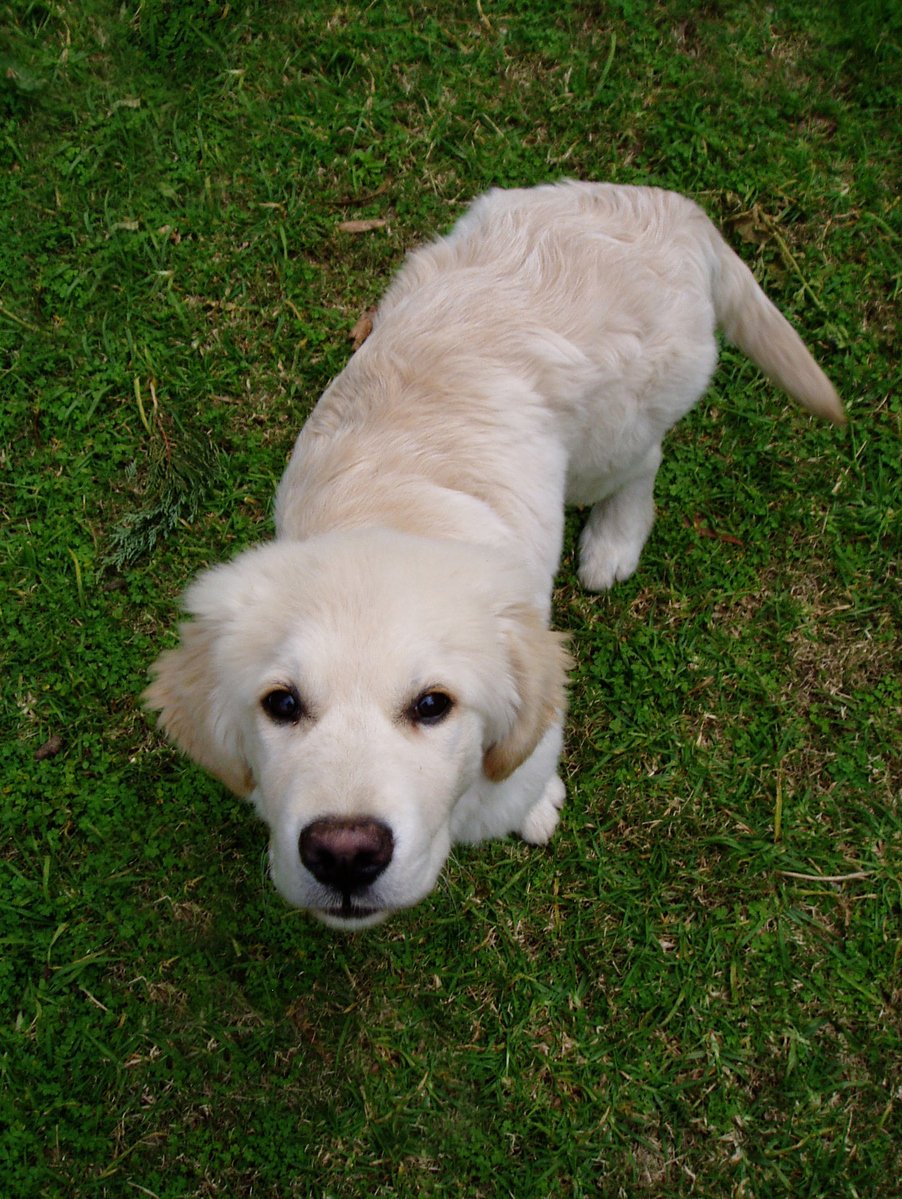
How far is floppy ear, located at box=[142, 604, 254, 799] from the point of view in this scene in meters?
2.12

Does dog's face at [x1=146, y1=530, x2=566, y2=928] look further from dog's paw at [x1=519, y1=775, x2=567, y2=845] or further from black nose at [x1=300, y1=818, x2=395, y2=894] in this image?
dog's paw at [x1=519, y1=775, x2=567, y2=845]

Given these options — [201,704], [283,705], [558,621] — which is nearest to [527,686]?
[283,705]

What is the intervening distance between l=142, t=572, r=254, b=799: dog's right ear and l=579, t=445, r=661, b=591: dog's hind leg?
1.79 m

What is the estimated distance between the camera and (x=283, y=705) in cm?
193

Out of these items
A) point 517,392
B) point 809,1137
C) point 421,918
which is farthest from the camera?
point 421,918

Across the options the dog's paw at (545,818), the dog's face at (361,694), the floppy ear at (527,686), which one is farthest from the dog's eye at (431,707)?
the dog's paw at (545,818)

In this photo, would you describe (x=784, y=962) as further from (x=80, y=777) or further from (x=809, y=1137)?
(x=80, y=777)

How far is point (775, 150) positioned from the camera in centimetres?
403

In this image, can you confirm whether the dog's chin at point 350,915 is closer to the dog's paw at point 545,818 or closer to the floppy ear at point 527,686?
the floppy ear at point 527,686

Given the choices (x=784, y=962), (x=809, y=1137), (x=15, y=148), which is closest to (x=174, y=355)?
(x=15, y=148)

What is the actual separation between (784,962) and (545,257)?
2.57m

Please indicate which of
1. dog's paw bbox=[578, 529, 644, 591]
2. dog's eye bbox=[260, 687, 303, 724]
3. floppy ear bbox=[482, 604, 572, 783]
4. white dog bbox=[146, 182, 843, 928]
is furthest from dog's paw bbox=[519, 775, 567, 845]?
dog's eye bbox=[260, 687, 303, 724]

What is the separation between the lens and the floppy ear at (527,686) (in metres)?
2.10

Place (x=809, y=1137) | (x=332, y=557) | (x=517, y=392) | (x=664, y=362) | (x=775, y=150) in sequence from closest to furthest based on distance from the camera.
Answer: (x=332, y=557), (x=517, y=392), (x=664, y=362), (x=809, y=1137), (x=775, y=150)
